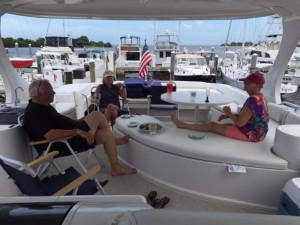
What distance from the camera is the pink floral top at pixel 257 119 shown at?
2455 mm

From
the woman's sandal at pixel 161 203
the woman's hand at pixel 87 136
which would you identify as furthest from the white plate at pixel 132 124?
the woman's sandal at pixel 161 203

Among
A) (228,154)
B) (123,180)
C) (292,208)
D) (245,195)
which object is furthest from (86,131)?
(292,208)

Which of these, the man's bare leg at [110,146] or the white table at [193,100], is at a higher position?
the white table at [193,100]

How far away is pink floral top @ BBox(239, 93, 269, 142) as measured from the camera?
2455mm

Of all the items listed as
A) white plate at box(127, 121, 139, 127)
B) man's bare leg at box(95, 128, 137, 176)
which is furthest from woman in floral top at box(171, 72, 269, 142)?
man's bare leg at box(95, 128, 137, 176)

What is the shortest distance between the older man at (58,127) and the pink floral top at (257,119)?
4.31 ft

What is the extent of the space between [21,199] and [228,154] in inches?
66.0

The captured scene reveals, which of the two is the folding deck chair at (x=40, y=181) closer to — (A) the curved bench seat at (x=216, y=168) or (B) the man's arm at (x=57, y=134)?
(B) the man's arm at (x=57, y=134)

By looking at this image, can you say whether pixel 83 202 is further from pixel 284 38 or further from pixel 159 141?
pixel 284 38

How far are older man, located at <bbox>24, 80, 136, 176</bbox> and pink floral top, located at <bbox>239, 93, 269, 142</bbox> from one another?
1313 millimetres

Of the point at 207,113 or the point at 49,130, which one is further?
the point at 207,113

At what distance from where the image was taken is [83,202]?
1128mm

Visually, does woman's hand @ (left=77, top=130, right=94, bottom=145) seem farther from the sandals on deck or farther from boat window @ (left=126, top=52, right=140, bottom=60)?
boat window @ (left=126, top=52, right=140, bottom=60)

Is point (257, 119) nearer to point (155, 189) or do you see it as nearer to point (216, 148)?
point (216, 148)
